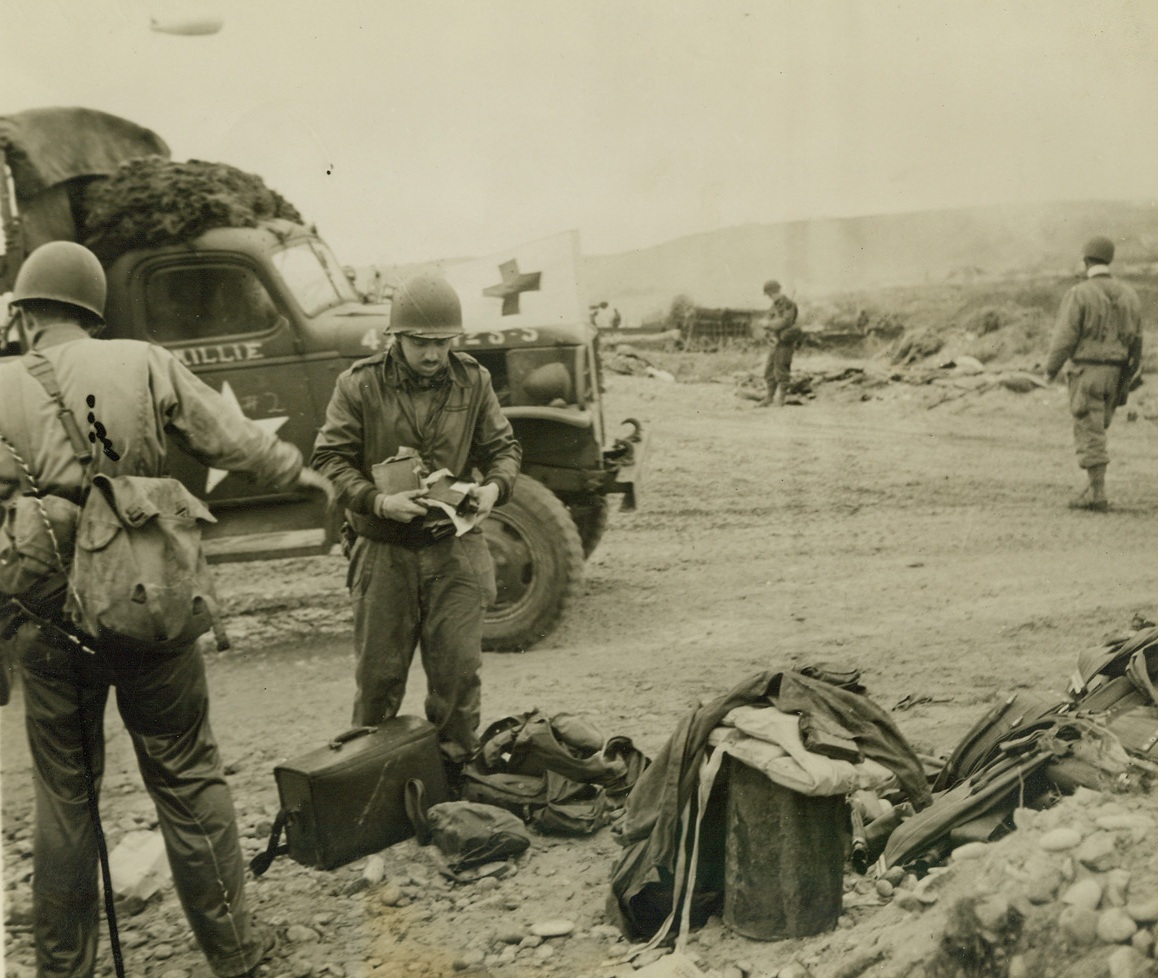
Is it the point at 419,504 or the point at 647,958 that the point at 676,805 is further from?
the point at 419,504

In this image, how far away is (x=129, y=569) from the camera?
7.91ft

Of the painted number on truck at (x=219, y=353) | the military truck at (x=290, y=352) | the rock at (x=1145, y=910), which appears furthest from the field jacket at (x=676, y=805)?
the painted number on truck at (x=219, y=353)

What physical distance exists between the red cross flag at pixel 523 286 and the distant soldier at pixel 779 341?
748 mm

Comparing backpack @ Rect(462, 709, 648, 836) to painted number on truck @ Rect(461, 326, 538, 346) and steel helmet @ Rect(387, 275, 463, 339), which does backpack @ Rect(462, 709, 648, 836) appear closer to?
steel helmet @ Rect(387, 275, 463, 339)

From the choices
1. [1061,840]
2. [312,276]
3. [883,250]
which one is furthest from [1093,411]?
[312,276]

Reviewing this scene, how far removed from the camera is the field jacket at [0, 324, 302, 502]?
2.45 m

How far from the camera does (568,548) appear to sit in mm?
4672

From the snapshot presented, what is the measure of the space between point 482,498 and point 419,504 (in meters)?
0.19

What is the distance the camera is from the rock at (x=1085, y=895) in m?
2.52

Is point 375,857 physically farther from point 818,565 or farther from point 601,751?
point 818,565

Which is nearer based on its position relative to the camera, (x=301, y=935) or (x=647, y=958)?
(x=647, y=958)

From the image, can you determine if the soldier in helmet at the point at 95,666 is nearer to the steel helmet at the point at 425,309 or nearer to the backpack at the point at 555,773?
the steel helmet at the point at 425,309

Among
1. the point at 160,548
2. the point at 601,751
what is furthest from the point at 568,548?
the point at 160,548

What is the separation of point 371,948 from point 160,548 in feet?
3.92
